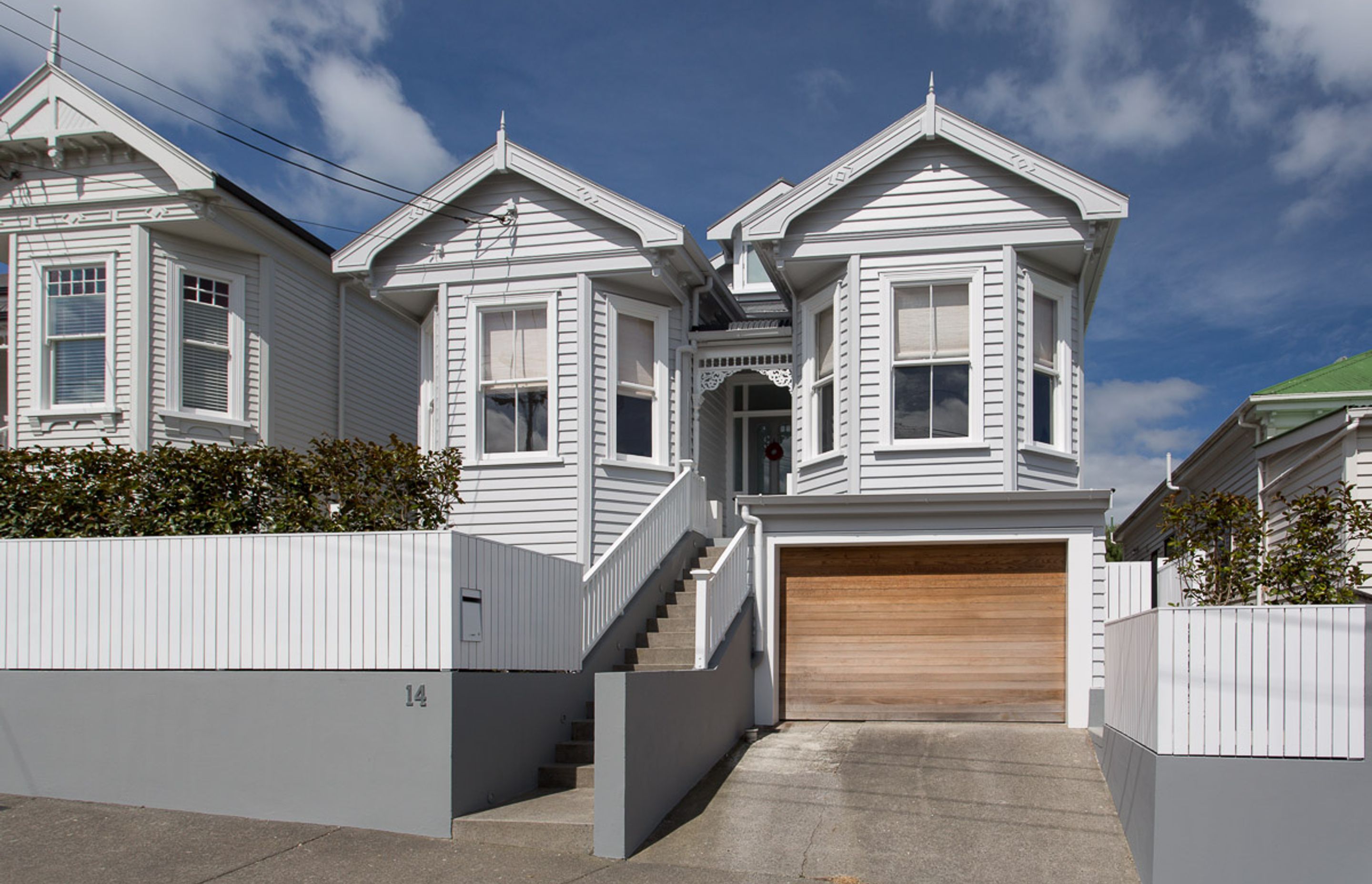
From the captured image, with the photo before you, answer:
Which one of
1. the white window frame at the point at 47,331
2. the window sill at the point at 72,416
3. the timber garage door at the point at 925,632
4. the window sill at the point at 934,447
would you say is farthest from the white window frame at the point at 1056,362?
the white window frame at the point at 47,331

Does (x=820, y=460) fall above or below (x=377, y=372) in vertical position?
below

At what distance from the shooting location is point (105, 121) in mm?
14781

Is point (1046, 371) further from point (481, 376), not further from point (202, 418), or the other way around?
point (202, 418)

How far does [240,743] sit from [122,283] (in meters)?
7.86

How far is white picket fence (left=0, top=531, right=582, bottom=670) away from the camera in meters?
9.09

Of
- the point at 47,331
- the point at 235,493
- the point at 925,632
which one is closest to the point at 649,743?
the point at 235,493

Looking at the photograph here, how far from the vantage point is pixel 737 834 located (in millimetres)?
9141

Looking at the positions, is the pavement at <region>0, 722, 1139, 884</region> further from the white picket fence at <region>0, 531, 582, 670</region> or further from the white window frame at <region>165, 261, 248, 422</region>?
the white window frame at <region>165, 261, 248, 422</region>

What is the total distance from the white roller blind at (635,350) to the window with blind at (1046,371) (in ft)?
15.4

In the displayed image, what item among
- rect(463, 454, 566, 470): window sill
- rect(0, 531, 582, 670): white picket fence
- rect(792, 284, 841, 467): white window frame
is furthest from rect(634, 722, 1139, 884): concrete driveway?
rect(463, 454, 566, 470): window sill

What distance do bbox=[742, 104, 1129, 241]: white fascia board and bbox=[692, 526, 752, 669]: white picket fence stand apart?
3.72 meters

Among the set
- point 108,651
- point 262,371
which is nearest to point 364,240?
point 262,371

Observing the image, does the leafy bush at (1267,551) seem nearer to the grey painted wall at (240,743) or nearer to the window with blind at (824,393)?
the window with blind at (824,393)

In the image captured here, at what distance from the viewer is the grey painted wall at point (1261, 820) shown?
754cm
